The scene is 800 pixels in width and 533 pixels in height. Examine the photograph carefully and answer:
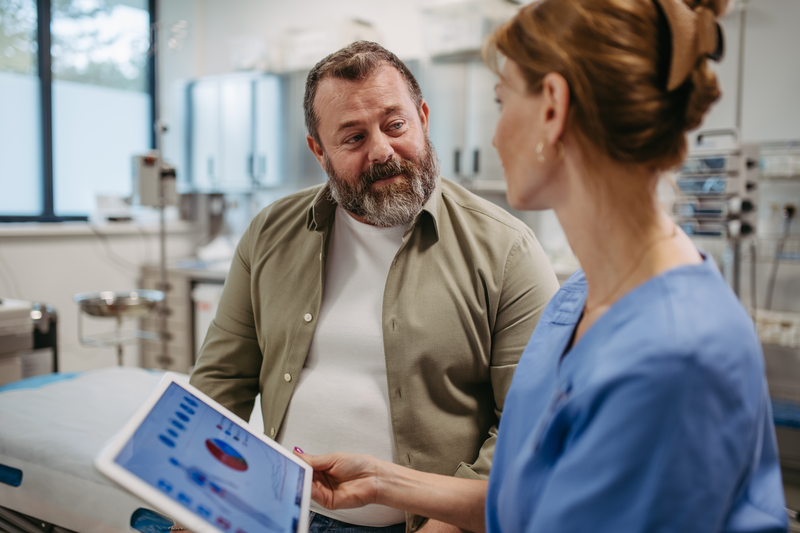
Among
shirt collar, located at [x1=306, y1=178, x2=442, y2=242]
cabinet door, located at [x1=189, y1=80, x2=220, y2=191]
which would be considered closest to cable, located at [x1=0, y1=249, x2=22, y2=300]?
cabinet door, located at [x1=189, y1=80, x2=220, y2=191]

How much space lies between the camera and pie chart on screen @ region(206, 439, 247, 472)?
738mm

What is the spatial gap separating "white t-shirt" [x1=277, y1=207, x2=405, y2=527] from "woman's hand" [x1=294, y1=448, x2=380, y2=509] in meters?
0.19

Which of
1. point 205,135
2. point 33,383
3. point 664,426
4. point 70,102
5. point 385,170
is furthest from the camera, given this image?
point 205,135

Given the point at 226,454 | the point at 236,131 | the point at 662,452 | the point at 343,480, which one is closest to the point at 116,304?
the point at 236,131

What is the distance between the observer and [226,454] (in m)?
0.75

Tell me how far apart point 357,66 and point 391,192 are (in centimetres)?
27

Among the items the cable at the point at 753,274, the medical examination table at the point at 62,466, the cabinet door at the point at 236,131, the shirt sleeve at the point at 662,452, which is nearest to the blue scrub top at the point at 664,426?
the shirt sleeve at the point at 662,452

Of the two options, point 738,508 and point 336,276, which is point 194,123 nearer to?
point 336,276

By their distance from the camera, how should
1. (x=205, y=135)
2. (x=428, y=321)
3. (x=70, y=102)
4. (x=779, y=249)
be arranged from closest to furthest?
1. (x=428, y=321)
2. (x=779, y=249)
3. (x=70, y=102)
4. (x=205, y=135)

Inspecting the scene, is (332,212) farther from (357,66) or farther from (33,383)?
(33,383)

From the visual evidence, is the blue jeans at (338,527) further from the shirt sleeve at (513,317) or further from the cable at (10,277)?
the cable at (10,277)

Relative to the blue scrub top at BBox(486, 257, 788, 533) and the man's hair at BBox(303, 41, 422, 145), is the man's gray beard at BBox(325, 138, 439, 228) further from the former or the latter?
the blue scrub top at BBox(486, 257, 788, 533)

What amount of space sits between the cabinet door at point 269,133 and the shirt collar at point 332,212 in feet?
8.82

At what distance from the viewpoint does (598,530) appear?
0.57 metres
